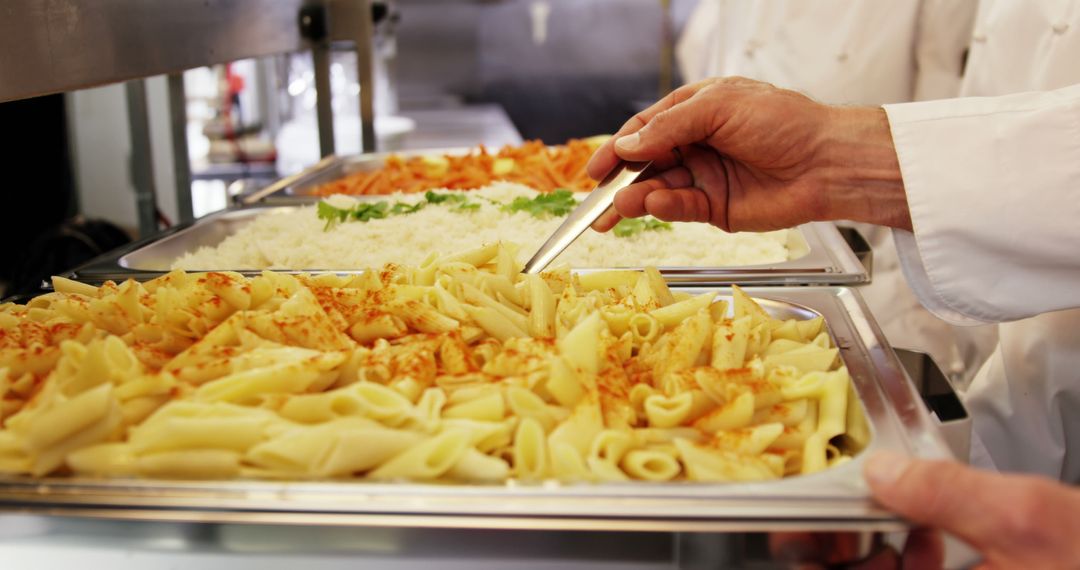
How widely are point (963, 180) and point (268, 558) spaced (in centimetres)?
88

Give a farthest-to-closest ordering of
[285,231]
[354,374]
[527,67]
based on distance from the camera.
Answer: [527,67], [285,231], [354,374]

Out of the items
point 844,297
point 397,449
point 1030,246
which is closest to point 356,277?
point 397,449

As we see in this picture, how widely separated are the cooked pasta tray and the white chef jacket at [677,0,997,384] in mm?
1318

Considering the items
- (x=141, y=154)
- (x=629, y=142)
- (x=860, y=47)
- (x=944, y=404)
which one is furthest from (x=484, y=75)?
(x=944, y=404)

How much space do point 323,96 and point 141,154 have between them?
499 mm

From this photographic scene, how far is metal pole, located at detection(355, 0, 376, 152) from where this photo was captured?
2.56m

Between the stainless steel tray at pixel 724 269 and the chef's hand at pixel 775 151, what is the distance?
109 millimetres

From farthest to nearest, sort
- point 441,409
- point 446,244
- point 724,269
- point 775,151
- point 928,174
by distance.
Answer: point 446,244
point 724,269
point 775,151
point 928,174
point 441,409

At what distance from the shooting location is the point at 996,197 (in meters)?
1.11

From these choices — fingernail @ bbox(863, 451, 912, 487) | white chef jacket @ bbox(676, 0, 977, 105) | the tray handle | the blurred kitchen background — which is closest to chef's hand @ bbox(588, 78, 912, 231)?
the tray handle

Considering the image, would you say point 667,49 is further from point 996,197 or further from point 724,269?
point 996,197

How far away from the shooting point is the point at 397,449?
82cm

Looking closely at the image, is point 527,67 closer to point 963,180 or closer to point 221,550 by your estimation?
point 963,180

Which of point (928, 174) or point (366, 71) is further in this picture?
point (366, 71)
